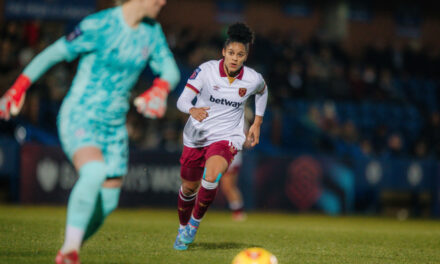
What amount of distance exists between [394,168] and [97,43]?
14.2 meters

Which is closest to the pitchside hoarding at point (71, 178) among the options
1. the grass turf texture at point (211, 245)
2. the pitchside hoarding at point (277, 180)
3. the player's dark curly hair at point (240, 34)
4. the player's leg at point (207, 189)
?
the pitchside hoarding at point (277, 180)

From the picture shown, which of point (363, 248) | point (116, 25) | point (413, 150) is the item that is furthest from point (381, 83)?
point (116, 25)

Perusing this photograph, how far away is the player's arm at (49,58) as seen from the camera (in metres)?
5.31

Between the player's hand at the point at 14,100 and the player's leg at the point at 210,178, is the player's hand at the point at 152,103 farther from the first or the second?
the player's leg at the point at 210,178

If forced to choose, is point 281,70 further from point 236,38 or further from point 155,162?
point 236,38

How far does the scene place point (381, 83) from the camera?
24031mm

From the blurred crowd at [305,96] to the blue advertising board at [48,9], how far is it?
10.4 feet

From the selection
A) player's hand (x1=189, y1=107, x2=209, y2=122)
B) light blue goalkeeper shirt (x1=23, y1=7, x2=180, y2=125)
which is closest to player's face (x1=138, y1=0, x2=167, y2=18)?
light blue goalkeeper shirt (x1=23, y1=7, x2=180, y2=125)

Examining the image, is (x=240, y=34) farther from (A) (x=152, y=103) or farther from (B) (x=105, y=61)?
(A) (x=152, y=103)

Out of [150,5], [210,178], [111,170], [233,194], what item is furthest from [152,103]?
[233,194]

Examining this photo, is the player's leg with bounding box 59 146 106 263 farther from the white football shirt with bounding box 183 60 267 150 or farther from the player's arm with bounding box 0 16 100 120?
the white football shirt with bounding box 183 60 267 150

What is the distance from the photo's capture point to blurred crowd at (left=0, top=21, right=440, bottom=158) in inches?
660

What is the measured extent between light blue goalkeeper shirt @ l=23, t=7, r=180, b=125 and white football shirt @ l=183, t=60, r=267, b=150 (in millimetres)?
2240

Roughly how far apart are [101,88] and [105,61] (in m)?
0.22
